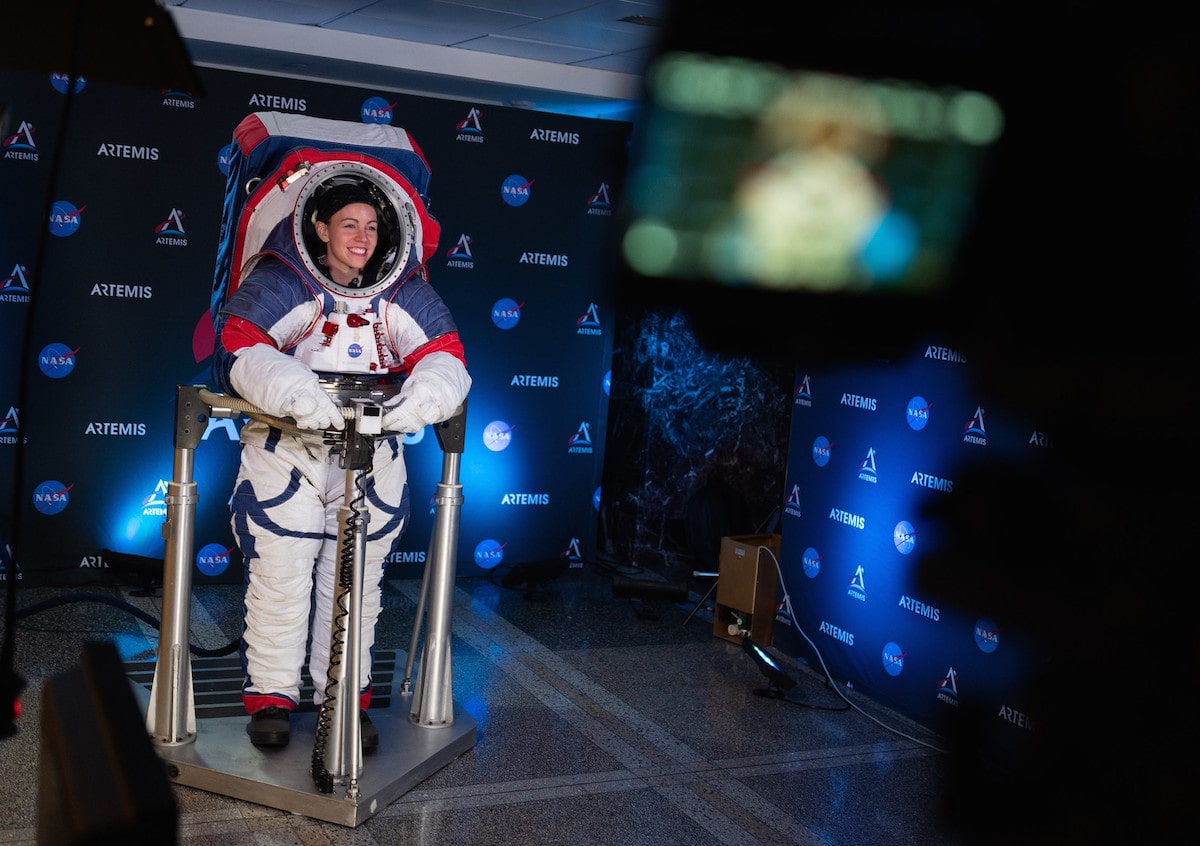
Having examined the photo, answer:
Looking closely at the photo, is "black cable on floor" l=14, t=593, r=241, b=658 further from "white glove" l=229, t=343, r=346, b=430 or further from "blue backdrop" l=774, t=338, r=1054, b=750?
"blue backdrop" l=774, t=338, r=1054, b=750

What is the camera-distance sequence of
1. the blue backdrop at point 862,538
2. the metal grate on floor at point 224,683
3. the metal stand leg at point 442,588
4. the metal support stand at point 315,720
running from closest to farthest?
the metal support stand at point 315,720
the metal stand leg at point 442,588
the metal grate on floor at point 224,683
the blue backdrop at point 862,538

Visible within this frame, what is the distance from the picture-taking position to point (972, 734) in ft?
1.22

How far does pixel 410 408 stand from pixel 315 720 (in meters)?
1.07

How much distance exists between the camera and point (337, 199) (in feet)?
10.1

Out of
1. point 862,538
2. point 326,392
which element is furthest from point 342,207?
point 862,538

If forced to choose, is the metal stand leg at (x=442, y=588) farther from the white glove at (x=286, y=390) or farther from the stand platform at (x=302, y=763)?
the white glove at (x=286, y=390)

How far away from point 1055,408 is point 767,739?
356 cm

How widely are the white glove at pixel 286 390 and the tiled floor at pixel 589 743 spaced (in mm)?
976

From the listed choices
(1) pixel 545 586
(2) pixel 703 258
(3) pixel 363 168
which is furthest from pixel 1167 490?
(1) pixel 545 586

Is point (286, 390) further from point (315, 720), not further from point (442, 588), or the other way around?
point (315, 720)

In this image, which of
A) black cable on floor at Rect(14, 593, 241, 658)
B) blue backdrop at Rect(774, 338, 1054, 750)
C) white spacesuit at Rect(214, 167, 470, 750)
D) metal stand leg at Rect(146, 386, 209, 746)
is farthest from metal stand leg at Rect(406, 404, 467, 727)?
blue backdrop at Rect(774, 338, 1054, 750)

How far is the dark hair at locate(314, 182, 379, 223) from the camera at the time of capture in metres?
3.08

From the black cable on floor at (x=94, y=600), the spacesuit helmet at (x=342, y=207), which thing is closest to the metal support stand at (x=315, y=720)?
the spacesuit helmet at (x=342, y=207)

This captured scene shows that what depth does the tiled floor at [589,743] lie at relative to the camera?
292 cm
